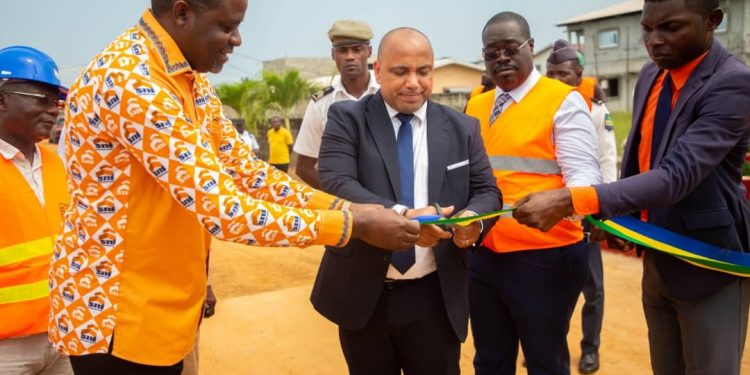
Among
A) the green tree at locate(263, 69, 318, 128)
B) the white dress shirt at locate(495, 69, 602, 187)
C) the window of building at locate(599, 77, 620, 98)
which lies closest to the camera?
the white dress shirt at locate(495, 69, 602, 187)

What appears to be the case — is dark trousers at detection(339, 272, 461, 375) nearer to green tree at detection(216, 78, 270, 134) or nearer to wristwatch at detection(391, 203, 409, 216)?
wristwatch at detection(391, 203, 409, 216)

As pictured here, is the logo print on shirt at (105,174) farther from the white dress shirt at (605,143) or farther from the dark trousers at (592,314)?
the white dress shirt at (605,143)

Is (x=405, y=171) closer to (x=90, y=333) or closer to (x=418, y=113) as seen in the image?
(x=418, y=113)

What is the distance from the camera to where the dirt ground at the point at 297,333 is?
5043 mm

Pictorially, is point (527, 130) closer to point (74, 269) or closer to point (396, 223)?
point (396, 223)

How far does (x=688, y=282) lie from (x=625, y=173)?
0.69 m

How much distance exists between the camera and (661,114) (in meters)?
3.13

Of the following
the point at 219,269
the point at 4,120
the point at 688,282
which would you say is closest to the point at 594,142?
the point at 688,282

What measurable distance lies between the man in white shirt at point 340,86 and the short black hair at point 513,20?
1.52m

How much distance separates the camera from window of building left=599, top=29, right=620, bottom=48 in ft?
120

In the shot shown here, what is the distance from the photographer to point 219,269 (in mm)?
8523

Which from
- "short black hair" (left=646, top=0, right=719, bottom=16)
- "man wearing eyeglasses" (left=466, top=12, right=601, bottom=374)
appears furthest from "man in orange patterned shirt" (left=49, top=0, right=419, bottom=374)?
"short black hair" (left=646, top=0, right=719, bottom=16)

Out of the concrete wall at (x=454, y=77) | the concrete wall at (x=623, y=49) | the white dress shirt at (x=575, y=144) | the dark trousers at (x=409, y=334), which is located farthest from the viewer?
the concrete wall at (x=454, y=77)

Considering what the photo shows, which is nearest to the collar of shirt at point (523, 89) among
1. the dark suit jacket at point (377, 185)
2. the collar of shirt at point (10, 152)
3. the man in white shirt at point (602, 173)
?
the dark suit jacket at point (377, 185)
